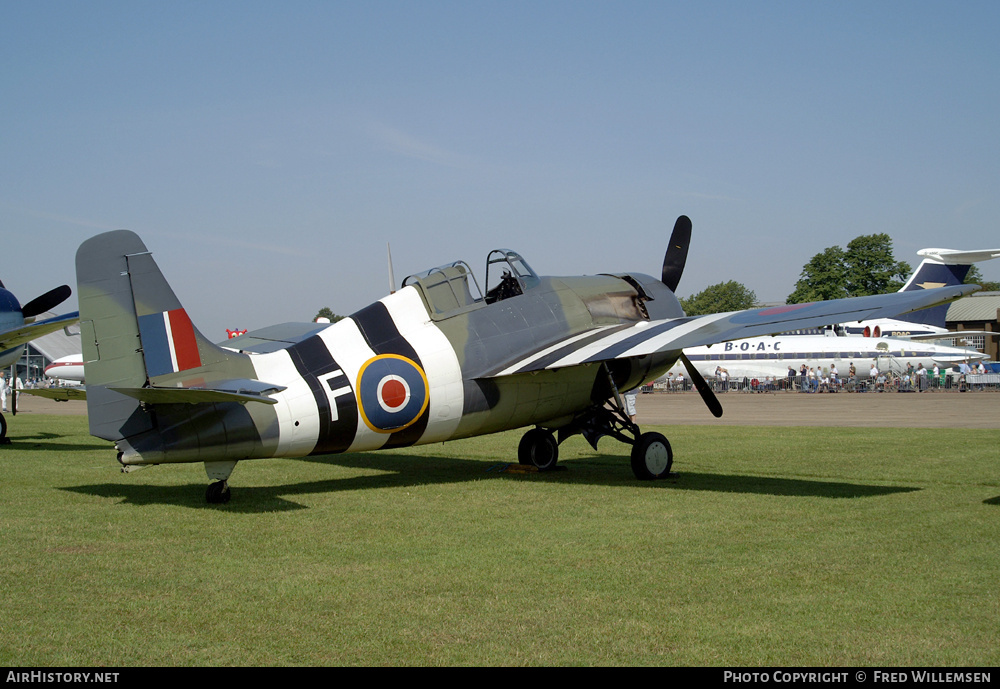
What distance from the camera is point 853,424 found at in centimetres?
2198

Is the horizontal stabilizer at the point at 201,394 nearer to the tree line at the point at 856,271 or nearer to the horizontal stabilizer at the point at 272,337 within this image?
the horizontal stabilizer at the point at 272,337

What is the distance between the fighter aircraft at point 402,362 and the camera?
8711 millimetres

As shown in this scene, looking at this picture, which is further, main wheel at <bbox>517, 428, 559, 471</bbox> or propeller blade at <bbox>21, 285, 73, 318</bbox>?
propeller blade at <bbox>21, 285, 73, 318</bbox>

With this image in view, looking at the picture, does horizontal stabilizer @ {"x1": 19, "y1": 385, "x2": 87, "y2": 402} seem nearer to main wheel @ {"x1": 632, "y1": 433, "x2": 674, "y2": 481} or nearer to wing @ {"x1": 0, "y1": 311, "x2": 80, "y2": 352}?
wing @ {"x1": 0, "y1": 311, "x2": 80, "y2": 352}

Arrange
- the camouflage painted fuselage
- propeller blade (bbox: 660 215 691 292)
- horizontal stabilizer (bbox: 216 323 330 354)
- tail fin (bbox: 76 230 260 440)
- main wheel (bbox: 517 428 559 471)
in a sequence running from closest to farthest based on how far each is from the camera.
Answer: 1. tail fin (bbox: 76 230 260 440)
2. the camouflage painted fuselage
3. main wheel (bbox: 517 428 559 471)
4. horizontal stabilizer (bbox: 216 323 330 354)
5. propeller blade (bbox: 660 215 691 292)

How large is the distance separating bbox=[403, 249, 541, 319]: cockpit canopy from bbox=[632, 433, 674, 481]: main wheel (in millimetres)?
2776

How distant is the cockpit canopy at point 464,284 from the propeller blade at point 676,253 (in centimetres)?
300

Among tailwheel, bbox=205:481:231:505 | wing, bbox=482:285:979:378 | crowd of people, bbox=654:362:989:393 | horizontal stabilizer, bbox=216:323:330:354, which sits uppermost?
horizontal stabilizer, bbox=216:323:330:354

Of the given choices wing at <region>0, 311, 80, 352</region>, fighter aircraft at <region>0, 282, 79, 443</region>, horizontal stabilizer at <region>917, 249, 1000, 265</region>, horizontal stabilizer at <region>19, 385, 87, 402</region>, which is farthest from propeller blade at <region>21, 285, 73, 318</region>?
horizontal stabilizer at <region>917, 249, 1000, 265</region>

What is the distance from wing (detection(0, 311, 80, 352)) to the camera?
16127 millimetres

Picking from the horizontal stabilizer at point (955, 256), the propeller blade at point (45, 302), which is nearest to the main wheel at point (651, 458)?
the propeller blade at point (45, 302)

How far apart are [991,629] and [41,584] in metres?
6.28

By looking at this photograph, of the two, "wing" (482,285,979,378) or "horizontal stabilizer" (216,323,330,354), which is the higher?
"horizontal stabilizer" (216,323,330,354)
